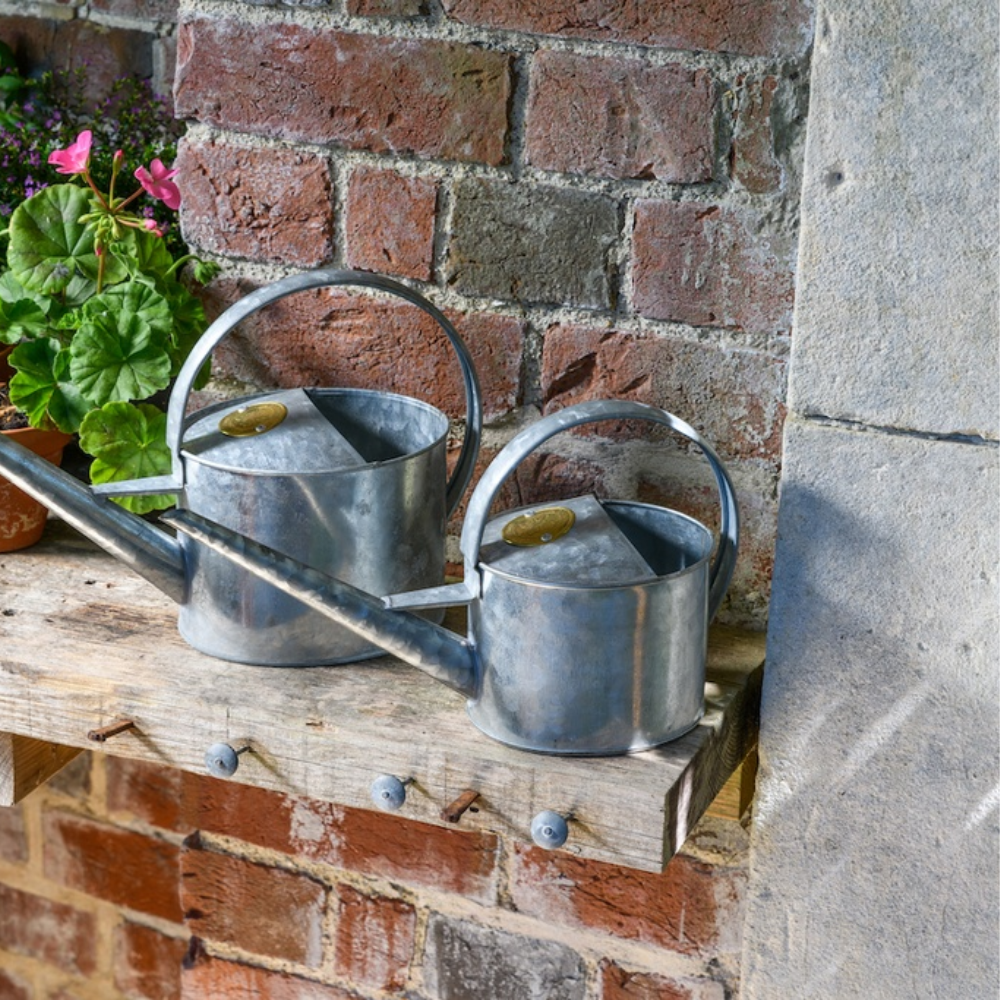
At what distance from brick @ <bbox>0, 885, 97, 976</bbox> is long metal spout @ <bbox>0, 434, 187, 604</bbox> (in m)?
0.75

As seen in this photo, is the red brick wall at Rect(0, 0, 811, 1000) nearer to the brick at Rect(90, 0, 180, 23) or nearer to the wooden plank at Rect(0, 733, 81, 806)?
the brick at Rect(90, 0, 180, 23)

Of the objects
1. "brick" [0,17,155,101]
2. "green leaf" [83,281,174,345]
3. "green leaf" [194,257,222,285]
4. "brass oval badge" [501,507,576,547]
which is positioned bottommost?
"brass oval badge" [501,507,576,547]

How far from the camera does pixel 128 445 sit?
100cm

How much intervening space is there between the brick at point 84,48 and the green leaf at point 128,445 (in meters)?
0.34

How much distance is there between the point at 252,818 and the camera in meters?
1.21

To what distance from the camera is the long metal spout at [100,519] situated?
31.2 inches

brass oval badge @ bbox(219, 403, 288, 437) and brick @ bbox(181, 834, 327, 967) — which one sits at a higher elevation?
brass oval badge @ bbox(219, 403, 288, 437)

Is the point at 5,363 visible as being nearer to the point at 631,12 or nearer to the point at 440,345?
the point at 440,345

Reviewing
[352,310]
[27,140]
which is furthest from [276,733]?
[27,140]

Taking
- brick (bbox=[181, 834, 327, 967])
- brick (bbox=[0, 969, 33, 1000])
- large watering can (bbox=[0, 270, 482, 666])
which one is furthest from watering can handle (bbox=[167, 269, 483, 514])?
brick (bbox=[0, 969, 33, 1000])

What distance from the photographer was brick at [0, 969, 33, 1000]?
1568mm

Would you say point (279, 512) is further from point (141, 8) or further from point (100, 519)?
point (141, 8)

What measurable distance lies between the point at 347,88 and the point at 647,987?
71 cm

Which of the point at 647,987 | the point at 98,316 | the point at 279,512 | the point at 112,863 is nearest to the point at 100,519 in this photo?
the point at 279,512
